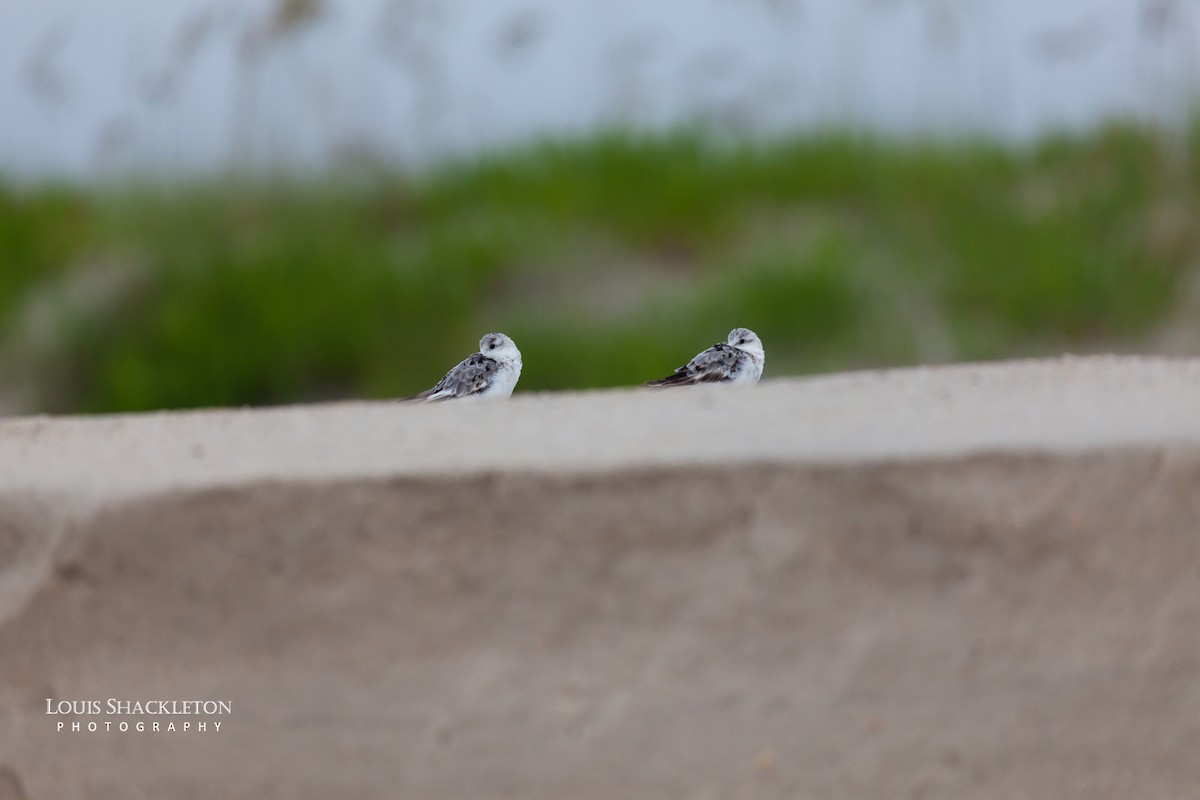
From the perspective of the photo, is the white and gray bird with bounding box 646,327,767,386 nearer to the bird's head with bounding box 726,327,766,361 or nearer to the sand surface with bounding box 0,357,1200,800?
the bird's head with bounding box 726,327,766,361

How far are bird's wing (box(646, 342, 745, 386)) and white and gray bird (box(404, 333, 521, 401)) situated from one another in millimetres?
178

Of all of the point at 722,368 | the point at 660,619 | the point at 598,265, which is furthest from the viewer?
the point at 598,265

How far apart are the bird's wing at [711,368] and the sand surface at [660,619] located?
32cm

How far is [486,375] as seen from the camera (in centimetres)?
170

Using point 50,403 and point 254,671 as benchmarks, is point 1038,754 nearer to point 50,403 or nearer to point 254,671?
point 254,671

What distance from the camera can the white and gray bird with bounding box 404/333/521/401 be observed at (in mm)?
1686

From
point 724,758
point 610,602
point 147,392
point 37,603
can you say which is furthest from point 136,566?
point 147,392

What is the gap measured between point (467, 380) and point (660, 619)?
1.64 feet

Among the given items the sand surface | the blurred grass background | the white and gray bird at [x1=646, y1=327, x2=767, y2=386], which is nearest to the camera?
the sand surface

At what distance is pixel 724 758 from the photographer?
4.28 feet

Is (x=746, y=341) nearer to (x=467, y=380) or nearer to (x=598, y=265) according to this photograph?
(x=467, y=380)

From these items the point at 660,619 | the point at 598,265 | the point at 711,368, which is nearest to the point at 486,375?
the point at 711,368

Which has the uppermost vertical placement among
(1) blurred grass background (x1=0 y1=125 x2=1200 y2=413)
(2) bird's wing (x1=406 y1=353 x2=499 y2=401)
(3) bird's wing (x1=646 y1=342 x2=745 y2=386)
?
(1) blurred grass background (x1=0 y1=125 x2=1200 y2=413)

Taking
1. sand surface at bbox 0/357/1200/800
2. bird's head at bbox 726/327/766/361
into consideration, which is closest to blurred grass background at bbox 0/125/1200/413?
bird's head at bbox 726/327/766/361
